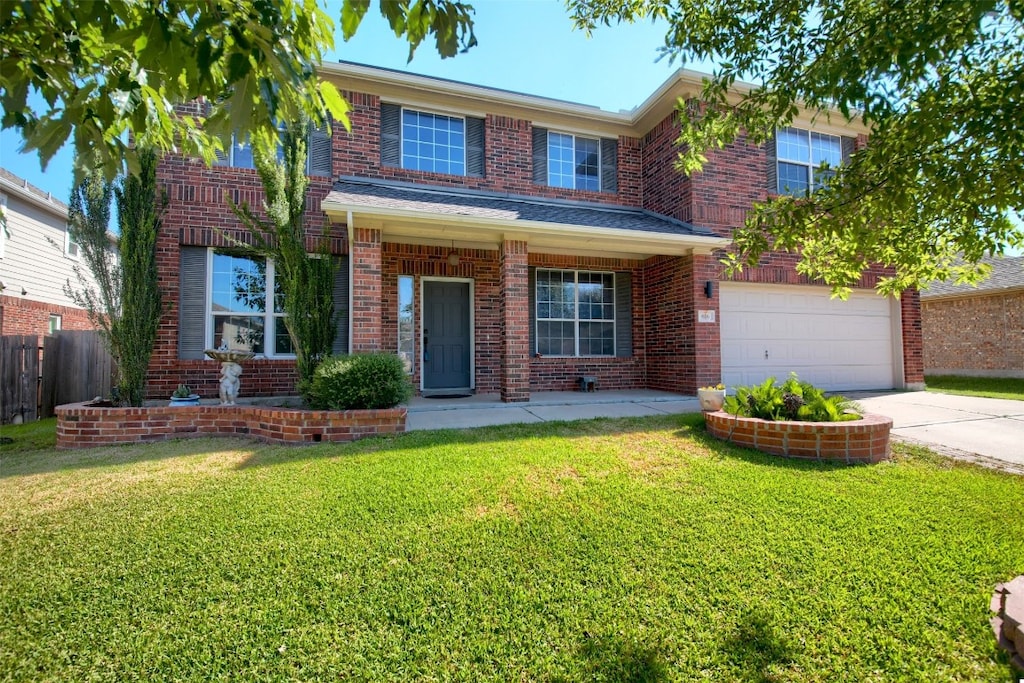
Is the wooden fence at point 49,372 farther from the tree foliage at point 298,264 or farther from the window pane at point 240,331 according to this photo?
the tree foliage at point 298,264

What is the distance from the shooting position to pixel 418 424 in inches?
229

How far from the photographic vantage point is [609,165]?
9.91m

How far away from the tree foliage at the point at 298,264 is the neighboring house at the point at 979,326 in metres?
16.1

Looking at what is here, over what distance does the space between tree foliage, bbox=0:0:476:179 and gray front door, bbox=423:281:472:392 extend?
21.1 ft

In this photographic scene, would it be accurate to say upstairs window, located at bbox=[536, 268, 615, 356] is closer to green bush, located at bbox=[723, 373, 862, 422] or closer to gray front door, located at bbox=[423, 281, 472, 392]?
gray front door, located at bbox=[423, 281, 472, 392]

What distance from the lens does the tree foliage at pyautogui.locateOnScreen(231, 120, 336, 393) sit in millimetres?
6035

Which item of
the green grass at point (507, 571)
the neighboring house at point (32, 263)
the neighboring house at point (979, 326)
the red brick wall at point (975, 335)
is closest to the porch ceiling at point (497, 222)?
the green grass at point (507, 571)

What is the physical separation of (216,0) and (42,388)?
9.63 meters

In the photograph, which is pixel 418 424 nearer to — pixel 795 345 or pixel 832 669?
pixel 832 669

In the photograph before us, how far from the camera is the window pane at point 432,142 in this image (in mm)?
8695

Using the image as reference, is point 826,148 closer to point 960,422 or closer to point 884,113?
point 960,422

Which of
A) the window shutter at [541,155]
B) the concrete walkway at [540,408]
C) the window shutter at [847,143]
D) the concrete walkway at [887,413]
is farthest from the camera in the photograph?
the window shutter at [847,143]

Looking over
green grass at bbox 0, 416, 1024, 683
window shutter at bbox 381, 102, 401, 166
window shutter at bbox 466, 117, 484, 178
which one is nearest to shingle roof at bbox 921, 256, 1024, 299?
window shutter at bbox 466, 117, 484, 178

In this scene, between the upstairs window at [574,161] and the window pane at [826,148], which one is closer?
the upstairs window at [574,161]
